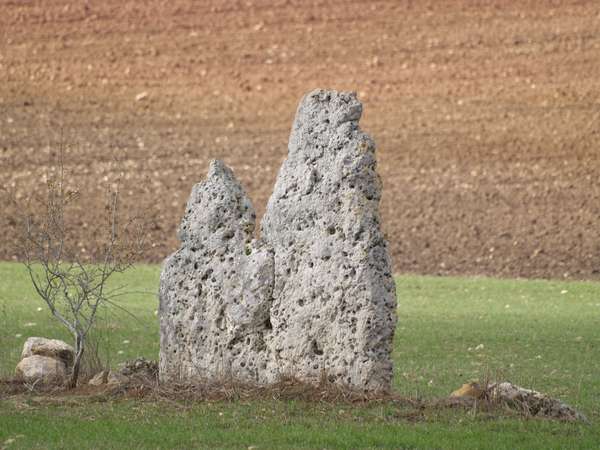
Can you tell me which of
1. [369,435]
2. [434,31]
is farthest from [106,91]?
[369,435]

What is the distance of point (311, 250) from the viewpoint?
38.1 ft

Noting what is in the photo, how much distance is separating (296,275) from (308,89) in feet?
66.0

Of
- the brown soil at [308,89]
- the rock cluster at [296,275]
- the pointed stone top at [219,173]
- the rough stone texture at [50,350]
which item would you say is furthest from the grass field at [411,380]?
the brown soil at [308,89]

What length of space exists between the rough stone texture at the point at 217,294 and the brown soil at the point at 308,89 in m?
15.6

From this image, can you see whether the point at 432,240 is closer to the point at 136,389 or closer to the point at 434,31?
the point at 434,31

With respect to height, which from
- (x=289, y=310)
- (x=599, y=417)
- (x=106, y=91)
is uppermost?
(x=106, y=91)

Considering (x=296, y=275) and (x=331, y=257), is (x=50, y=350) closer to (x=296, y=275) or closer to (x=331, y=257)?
(x=296, y=275)

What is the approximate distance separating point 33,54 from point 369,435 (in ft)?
80.9

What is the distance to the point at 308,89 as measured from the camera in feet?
103

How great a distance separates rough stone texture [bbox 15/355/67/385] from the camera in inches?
486


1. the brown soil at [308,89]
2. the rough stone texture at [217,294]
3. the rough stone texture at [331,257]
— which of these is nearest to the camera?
the rough stone texture at [331,257]

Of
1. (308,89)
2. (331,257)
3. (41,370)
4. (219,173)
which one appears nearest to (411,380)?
(331,257)

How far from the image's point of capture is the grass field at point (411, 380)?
9.80 meters

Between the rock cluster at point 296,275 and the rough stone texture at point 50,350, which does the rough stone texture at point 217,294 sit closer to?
the rock cluster at point 296,275
